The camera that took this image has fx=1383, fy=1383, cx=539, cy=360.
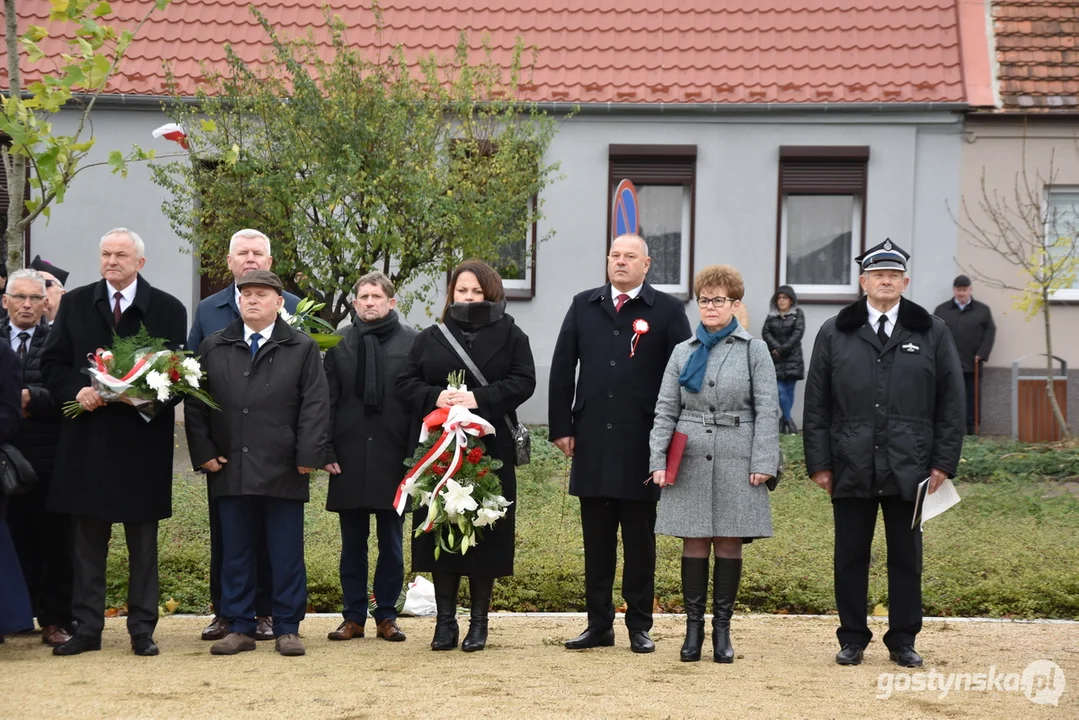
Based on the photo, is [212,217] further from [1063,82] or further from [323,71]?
[1063,82]

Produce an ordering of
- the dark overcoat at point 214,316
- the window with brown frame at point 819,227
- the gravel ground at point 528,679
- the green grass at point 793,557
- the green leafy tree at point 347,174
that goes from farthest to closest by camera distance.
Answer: the window with brown frame at point 819,227
the green leafy tree at point 347,174
the green grass at point 793,557
the dark overcoat at point 214,316
the gravel ground at point 528,679

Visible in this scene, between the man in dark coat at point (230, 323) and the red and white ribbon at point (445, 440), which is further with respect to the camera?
the man in dark coat at point (230, 323)

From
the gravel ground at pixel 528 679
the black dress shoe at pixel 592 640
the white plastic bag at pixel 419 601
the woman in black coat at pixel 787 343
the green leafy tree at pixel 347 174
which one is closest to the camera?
the gravel ground at pixel 528 679

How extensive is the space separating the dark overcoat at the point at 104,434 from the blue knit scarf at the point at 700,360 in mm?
2757

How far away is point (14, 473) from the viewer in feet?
23.9

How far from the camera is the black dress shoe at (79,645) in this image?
7.18 metres

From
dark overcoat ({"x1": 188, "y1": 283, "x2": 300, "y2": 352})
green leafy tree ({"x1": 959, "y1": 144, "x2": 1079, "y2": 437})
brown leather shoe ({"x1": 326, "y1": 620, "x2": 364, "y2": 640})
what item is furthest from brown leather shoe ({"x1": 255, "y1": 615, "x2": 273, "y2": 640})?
green leafy tree ({"x1": 959, "y1": 144, "x2": 1079, "y2": 437})

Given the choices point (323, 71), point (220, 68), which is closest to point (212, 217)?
point (323, 71)

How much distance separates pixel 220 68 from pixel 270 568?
12.1 metres

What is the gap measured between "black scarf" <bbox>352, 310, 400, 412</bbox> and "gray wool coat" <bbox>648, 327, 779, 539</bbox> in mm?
1583

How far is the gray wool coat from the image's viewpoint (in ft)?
23.6

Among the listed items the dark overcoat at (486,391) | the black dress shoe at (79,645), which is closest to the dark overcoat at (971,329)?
the dark overcoat at (486,391)

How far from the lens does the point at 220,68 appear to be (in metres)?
18.5

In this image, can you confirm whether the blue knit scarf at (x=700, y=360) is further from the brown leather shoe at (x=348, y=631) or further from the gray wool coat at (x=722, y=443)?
the brown leather shoe at (x=348, y=631)
